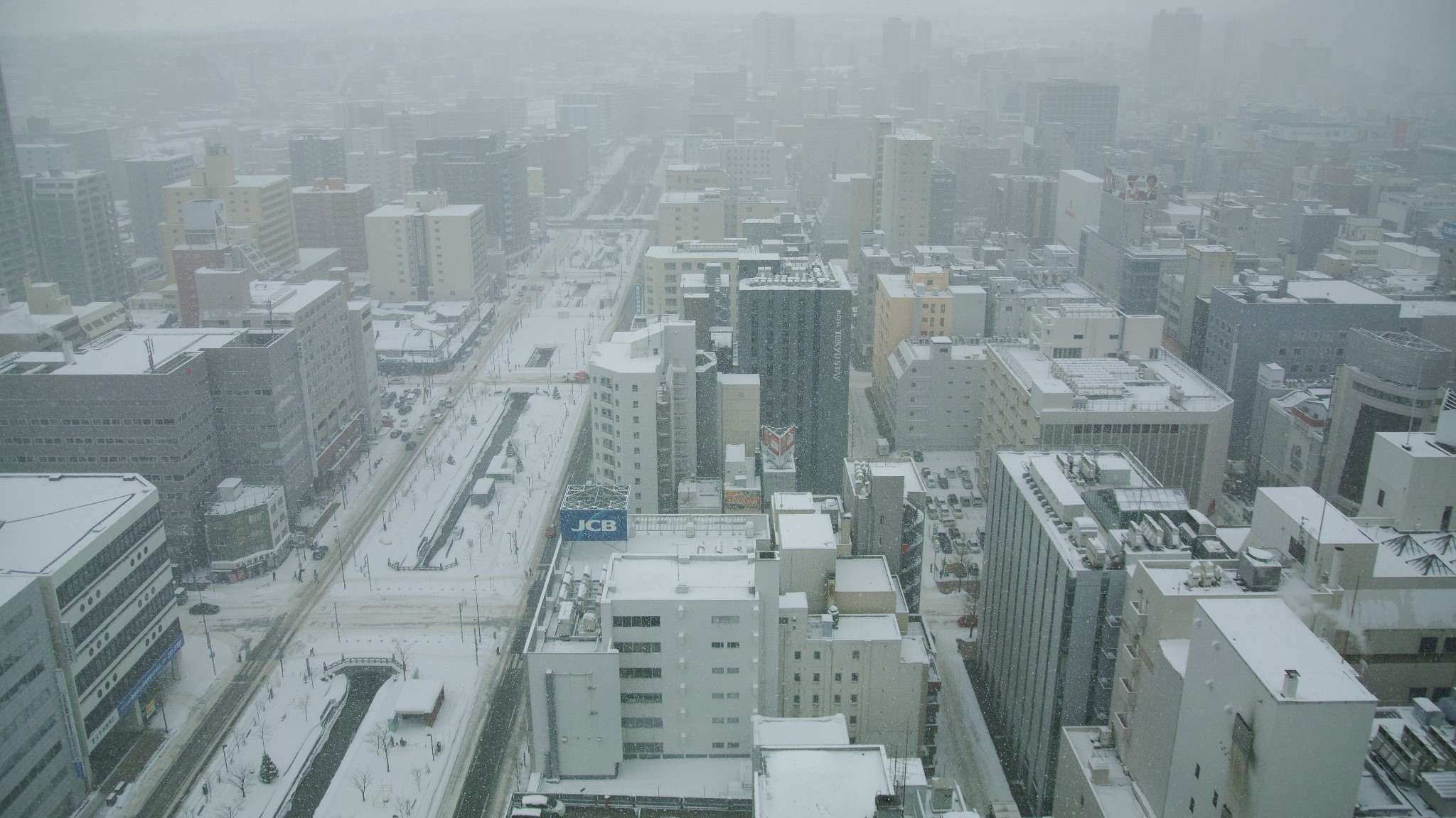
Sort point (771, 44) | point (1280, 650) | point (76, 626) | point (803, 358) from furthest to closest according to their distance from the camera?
point (771, 44), point (803, 358), point (76, 626), point (1280, 650)

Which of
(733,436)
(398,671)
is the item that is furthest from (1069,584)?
(398,671)

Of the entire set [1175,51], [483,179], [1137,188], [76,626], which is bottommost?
[76,626]

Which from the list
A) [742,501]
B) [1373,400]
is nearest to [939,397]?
[1373,400]

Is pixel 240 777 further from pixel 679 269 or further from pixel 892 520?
pixel 679 269

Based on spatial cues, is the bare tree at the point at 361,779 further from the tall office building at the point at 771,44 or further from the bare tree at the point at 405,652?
the tall office building at the point at 771,44

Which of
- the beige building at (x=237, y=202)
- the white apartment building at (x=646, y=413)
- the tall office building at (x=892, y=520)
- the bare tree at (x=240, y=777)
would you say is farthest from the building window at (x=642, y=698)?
the beige building at (x=237, y=202)

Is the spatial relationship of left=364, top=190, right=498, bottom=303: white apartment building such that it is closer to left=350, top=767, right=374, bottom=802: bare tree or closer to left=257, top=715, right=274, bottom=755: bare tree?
left=257, top=715, right=274, bottom=755: bare tree

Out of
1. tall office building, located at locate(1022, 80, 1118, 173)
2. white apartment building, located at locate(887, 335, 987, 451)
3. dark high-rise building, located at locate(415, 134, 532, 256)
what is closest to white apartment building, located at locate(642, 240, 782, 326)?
white apartment building, located at locate(887, 335, 987, 451)
